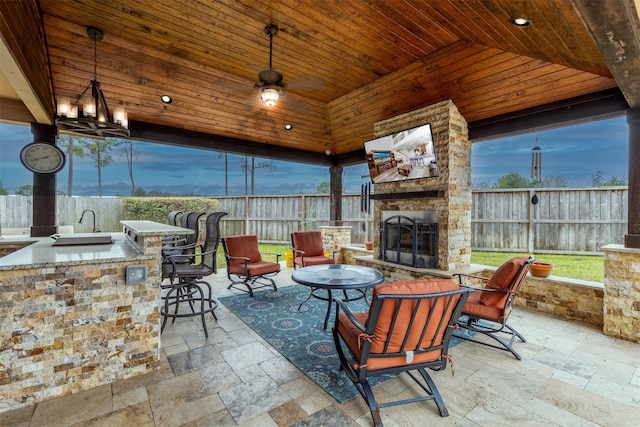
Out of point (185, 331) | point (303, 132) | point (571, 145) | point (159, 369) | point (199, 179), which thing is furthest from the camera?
point (199, 179)

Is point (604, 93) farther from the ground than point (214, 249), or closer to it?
farther from the ground

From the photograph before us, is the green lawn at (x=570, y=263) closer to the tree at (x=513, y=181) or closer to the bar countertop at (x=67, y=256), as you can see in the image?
the tree at (x=513, y=181)

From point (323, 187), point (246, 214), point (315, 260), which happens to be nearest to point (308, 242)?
point (315, 260)

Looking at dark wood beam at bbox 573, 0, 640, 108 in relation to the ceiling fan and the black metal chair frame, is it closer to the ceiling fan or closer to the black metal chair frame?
the ceiling fan

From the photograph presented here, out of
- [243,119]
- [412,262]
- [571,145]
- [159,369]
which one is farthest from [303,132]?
[571,145]

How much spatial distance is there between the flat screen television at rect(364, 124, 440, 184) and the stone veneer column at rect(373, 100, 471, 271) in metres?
0.12

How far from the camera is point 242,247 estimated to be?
16.4 feet

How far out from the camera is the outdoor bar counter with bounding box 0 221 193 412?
1965mm

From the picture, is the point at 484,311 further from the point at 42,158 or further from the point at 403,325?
the point at 42,158

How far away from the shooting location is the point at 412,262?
4.74 meters

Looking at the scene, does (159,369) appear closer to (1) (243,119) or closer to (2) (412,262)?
(2) (412,262)

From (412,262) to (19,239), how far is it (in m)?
5.36

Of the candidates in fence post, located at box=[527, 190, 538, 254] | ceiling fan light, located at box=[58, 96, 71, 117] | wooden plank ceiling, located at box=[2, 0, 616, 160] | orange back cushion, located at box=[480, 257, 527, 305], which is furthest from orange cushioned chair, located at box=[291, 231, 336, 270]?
fence post, located at box=[527, 190, 538, 254]

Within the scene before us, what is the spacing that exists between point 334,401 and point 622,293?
3.35m
